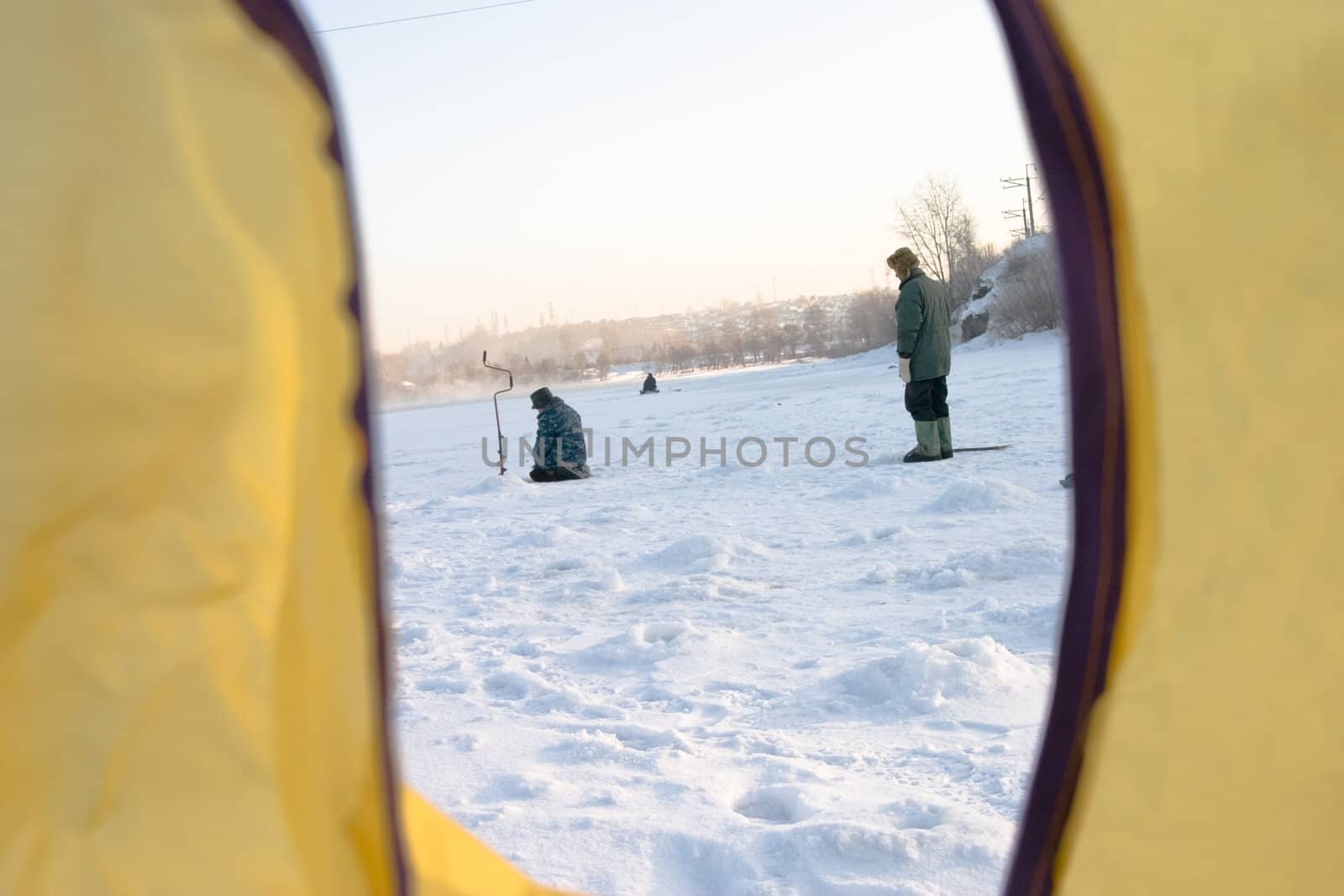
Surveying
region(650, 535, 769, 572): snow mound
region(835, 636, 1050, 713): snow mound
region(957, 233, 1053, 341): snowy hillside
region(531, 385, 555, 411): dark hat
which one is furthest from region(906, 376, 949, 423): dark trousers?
region(957, 233, 1053, 341): snowy hillside

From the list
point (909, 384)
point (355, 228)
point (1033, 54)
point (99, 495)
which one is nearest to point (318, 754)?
point (99, 495)

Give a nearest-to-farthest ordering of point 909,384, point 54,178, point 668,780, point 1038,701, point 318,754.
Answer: point 54,178 < point 318,754 < point 668,780 < point 1038,701 < point 909,384

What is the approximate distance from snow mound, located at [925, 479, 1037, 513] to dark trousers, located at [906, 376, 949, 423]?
161 centimetres

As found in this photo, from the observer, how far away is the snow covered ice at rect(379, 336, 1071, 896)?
201 centimetres

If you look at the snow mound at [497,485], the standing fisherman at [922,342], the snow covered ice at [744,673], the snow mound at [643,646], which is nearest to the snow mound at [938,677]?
the snow covered ice at [744,673]

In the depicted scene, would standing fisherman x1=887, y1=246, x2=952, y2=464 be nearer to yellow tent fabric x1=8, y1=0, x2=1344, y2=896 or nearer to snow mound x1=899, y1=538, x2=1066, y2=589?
snow mound x1=899, y1=538, x2=1066, y2=589

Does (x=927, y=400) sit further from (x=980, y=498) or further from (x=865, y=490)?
(x=980, y=498)

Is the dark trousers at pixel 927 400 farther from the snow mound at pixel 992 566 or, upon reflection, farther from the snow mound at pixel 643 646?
the snow mound at pixel 643 646

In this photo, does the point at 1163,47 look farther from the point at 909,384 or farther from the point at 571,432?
the point at 571,432

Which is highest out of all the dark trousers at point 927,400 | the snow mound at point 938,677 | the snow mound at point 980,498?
the dark trousers at point 927,400

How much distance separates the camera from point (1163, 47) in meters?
0.97

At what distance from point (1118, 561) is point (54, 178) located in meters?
1.01

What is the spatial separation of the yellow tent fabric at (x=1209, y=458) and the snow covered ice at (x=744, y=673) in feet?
2.41

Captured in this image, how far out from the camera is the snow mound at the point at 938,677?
9.06 feet
